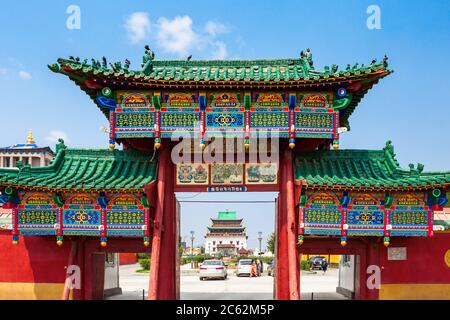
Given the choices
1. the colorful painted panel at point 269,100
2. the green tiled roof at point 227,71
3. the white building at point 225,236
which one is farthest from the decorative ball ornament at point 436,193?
the white building at point 225,236

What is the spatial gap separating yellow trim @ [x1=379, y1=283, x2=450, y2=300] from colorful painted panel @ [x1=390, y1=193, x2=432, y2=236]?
6.83 ft

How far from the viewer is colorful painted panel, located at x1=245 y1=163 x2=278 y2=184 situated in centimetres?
1495

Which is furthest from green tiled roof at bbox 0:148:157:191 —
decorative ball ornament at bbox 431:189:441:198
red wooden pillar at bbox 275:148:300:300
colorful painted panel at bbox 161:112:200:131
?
decorative ball ornament at bbox 431:189:441:198

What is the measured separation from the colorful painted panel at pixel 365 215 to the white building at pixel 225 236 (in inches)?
2976

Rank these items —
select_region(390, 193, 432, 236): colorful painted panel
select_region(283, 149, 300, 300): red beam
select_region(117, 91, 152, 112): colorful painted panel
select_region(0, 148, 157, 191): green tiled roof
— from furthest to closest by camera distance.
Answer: select_region(117, 91, 152, 112): colorful painted panel < select_region(390, 193, 432, 236): colorful painted panel < select_region(0, 148, 157, 191): green tiled roof < select_region(283, 149, 300, 300): red beam

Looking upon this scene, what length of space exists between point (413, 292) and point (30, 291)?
12.2 m

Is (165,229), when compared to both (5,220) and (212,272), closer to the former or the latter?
(5,220)

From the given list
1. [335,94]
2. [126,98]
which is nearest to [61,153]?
[126,98]

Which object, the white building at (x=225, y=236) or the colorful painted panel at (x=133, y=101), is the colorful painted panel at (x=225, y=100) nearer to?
the colorful painted panel at (x=133, y=101)

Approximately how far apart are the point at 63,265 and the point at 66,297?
1132mm

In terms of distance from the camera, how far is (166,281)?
14867mm

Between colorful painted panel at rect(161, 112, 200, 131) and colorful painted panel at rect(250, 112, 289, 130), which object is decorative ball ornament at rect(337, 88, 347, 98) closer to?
colorful painted panel at rect(250, 112, 289, 130)

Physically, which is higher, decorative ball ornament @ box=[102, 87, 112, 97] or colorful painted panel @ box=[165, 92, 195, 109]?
decorative ball ornament @ box=[102, 87, 112, 97]

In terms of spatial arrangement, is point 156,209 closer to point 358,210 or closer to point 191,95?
point 191,95
